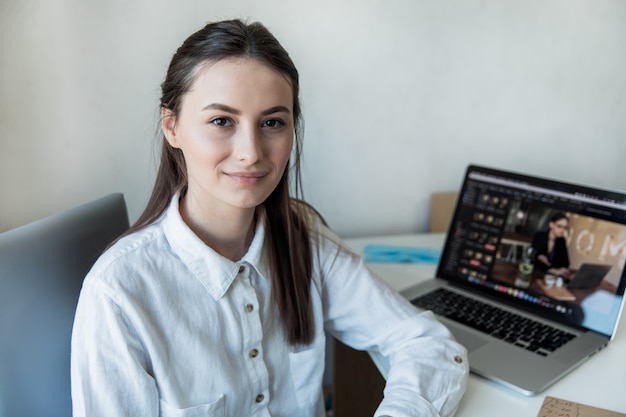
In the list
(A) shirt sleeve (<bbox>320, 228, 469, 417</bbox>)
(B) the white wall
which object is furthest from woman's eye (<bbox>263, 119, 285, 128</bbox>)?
(B) the white wall

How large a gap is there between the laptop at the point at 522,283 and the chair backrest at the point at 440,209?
0.31 metres

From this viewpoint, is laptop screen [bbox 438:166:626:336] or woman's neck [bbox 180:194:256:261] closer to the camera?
woman's neck [bbox 180:194:256:261]

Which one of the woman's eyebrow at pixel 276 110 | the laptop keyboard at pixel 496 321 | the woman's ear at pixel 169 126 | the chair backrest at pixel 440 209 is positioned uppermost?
the woman's eyebrow at pixel 276 110

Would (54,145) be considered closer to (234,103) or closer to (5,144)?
(5,144)

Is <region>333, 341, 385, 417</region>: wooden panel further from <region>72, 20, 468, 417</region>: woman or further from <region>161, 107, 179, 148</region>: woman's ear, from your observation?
<region>161, 107, 179, 148</region>: woman's ear

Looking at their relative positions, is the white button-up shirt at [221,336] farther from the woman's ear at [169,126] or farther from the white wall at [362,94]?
the white wall at [362,94]

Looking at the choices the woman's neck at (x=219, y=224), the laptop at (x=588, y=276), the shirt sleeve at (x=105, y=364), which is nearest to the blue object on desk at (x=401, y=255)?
the laptop at (x=588, y=276)

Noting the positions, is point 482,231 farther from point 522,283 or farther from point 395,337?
point 395,337

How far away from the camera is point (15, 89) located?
46.2 inches

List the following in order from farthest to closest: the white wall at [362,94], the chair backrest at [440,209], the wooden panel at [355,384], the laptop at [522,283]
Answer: the chair backrest at [440,209]
the wooden panel at [355,384]
the white wall at [362,94]
the laptop at [522,283]

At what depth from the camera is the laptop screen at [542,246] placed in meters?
1.16

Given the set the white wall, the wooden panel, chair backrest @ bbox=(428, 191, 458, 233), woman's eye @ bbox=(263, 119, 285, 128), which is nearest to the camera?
woman's eye @ bbox=(263, 119, 285, 128)

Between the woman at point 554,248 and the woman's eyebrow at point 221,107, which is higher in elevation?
the woman's eyebrow at point 221,107

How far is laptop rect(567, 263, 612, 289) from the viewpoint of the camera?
1.16 m
